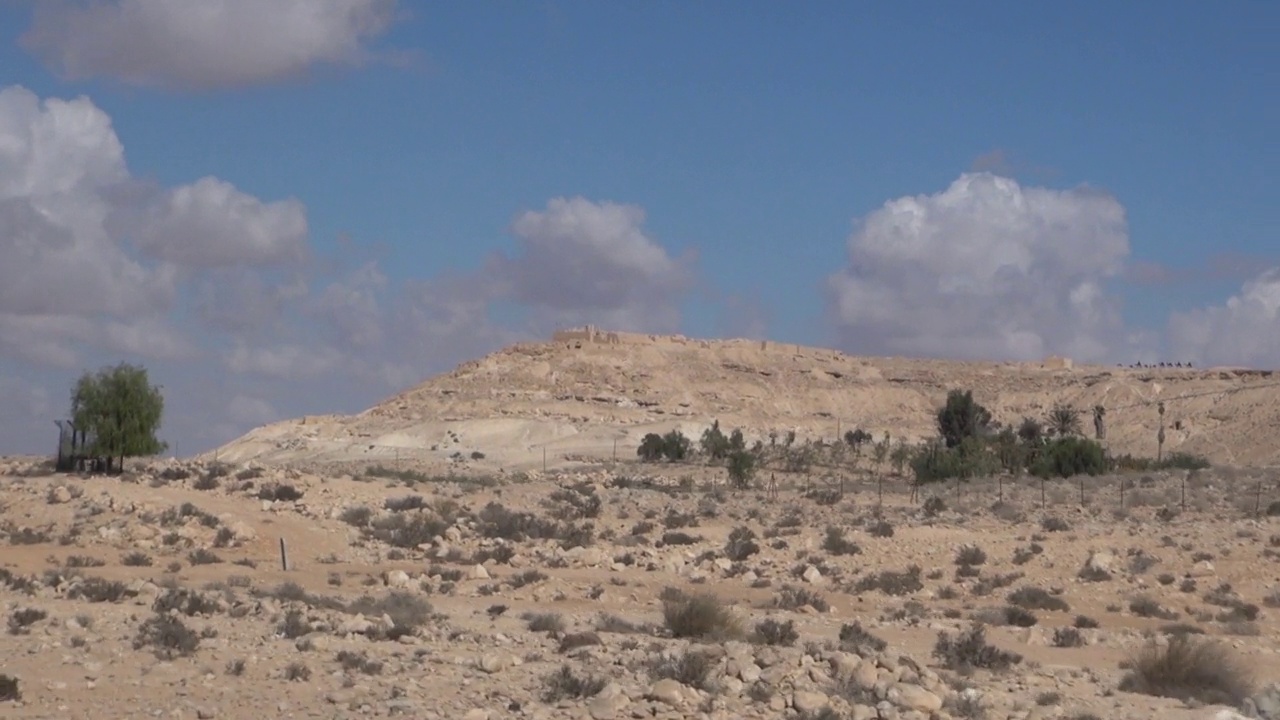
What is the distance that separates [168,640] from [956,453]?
50.5 metres

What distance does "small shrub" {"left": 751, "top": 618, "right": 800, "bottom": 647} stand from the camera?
16.2 m

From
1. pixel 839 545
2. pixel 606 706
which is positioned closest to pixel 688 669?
pixel 606 706

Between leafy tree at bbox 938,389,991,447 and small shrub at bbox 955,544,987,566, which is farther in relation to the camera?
leafy tree at bbox 938,389,991,447

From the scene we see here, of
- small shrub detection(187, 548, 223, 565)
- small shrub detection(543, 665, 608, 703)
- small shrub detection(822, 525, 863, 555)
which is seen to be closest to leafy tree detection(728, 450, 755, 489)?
small shrub detection(822, 525, 863, 555)

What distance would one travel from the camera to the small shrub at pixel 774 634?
16.2 metres

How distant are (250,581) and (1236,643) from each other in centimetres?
1552

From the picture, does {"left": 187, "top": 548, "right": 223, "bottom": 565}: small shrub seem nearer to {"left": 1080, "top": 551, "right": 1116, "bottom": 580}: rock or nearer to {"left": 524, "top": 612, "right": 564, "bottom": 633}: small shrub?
{"left": 524, "top": 612, "right": 564, "bottom": 633}: small shrub

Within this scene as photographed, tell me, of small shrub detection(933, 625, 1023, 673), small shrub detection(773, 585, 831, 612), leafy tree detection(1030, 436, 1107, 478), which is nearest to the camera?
→ small shrub detection(933, 625, 1023, 673)

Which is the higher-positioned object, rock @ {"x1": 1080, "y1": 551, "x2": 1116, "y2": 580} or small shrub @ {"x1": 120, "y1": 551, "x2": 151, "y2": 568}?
rock @ {"x1": 1080, "y1": 551, "x2": 1116, "y2": 580}

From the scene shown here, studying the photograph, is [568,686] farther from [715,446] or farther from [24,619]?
[715,446]

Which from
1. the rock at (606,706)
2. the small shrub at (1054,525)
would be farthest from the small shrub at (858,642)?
the small shrub at (1054,525)

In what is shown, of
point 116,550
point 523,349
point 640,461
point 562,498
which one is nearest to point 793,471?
point 640,461

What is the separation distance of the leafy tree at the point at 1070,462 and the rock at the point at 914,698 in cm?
4728

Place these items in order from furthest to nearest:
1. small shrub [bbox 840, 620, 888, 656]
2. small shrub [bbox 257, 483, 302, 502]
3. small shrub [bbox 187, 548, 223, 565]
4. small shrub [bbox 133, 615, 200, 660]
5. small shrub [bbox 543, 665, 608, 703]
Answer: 1. small shrub [bbox 257, 483, 302, 502]
2. small shrub [bbox 187, 548, 223, 565]
3. small shrub [bbox 840, 620, 888, 656]
4. small shrub [bbox 133, 615, 200, 660]
5. small shrub [bbox 543, 665, 608, 703]
